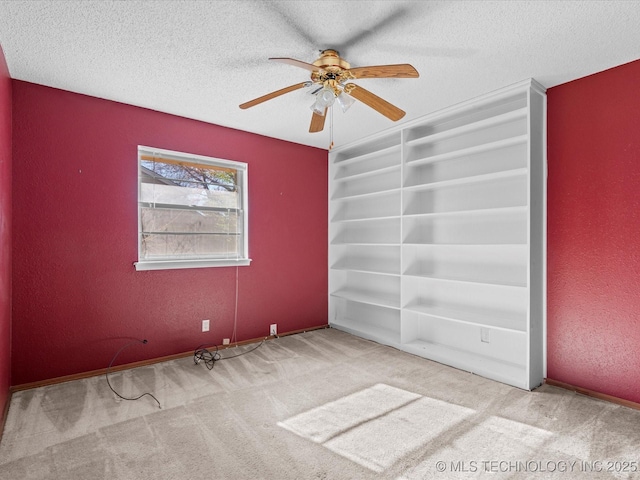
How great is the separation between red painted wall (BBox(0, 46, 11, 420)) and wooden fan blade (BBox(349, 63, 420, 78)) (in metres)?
2.29

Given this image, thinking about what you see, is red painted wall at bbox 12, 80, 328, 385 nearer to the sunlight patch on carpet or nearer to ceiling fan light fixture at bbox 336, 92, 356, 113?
the sunlight patch on carpet

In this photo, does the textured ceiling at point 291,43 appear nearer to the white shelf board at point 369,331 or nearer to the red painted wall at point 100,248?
the red painted wall at point 100,248

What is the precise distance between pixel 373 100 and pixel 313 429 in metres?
2.15

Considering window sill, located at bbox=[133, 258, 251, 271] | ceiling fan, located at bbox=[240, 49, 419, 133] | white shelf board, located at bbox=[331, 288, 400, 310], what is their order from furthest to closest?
white shelf board, located at bbox=[331, 288, 400, 310]
window sill, located at bbox=[133, 258, 251, 271]
ceiling fan, located at bbox=[240, 49, 419, 133]

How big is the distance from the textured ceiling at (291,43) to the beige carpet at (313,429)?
2406mm

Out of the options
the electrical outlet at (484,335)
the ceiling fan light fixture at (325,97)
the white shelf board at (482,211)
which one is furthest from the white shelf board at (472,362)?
the ceiling fan light fixture at (325,97)

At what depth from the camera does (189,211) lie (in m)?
3.54

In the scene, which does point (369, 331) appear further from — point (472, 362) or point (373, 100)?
point (373, 100)

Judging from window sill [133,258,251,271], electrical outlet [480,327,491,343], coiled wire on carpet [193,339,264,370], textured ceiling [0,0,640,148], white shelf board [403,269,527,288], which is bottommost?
coiled wire on carpet [193,339,264,370]

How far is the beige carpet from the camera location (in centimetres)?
179

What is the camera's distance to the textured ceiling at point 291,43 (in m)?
1.84

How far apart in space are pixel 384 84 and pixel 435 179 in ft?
4.31

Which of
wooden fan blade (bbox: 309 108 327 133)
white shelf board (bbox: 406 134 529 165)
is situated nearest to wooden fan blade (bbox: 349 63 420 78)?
wooden fan blade (bbox: 309 108 327 133)

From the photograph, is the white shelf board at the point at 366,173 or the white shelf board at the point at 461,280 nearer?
the white shelf board at the point at 461,280
